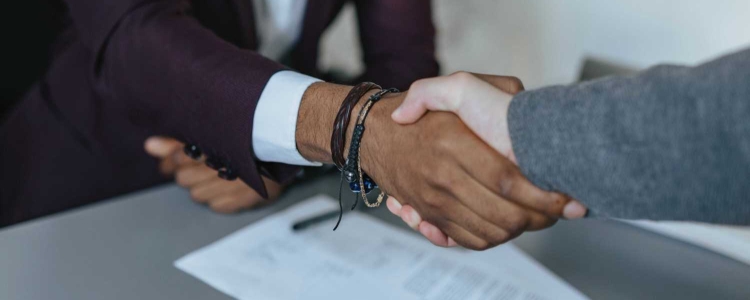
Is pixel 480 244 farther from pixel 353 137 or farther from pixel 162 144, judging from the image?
pixel 162 144

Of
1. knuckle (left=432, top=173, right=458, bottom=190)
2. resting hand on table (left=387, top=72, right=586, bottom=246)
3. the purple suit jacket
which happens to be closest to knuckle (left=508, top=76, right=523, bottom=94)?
resting hand on table (left=387, top=72, right=586, bottom=246)

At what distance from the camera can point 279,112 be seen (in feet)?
2.24

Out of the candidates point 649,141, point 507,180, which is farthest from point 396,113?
point 649,141

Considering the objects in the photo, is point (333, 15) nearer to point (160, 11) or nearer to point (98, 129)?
point (160, 11)

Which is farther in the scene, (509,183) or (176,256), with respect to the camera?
(176,256)

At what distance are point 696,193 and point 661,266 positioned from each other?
1.25 ft

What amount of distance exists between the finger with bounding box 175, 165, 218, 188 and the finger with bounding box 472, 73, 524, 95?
475 millimetres

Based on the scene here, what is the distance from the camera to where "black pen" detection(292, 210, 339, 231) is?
2.72 feet

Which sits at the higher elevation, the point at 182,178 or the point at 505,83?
the point at 505,83

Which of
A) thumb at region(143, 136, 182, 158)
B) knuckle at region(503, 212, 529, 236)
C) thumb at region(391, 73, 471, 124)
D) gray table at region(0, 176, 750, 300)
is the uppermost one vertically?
thumb at region(391, 73, 471, 124)

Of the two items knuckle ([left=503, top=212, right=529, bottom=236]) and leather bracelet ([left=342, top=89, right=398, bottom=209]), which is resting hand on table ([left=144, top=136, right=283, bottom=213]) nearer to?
leather bracelet ([left=342, top=89, right=398, bottom=209])

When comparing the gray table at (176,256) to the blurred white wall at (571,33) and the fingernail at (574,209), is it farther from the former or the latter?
the blurred white wall at (571,33)

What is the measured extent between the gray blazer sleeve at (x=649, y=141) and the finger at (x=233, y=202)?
1.55 feet

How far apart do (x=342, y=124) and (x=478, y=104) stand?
149mm
